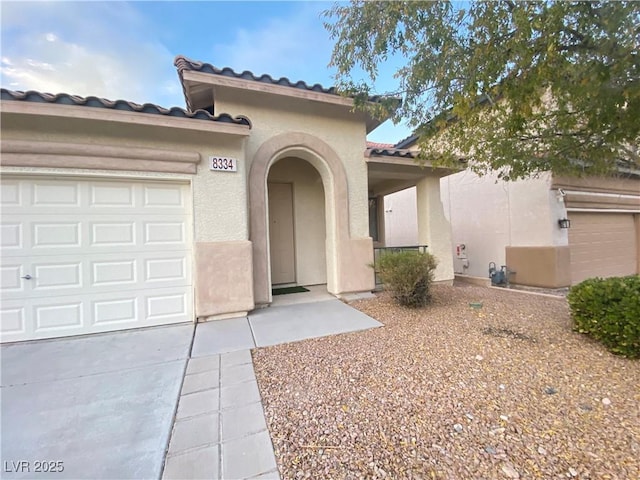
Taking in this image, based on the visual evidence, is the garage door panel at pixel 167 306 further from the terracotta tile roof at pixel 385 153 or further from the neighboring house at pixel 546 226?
the neighboring house at pixel 546 226

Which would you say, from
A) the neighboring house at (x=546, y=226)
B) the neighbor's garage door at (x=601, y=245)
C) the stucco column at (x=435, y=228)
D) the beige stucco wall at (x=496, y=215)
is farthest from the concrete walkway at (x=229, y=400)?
the neighbor's garage door at (x=601, y=245)

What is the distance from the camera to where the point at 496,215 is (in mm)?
9031

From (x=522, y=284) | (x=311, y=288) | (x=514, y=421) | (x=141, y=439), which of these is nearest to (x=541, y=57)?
(x=514, y=421)

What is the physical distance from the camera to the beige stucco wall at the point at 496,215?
7.87 m

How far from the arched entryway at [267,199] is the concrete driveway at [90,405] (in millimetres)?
2033

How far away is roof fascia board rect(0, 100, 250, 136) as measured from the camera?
12.6ft

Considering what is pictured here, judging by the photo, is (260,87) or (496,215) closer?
(260,87)

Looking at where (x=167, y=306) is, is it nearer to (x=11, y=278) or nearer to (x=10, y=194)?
(x=11, y=278)

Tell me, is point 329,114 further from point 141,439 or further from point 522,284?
point 522,284

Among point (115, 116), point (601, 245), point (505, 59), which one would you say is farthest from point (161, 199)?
point (601, 245)

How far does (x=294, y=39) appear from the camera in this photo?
608 centimetres

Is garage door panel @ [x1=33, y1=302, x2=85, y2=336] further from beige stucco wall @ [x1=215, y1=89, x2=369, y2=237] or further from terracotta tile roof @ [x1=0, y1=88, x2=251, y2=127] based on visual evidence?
beige stucco wall @ [x1=215, y1=89, x2=369, y2=237]

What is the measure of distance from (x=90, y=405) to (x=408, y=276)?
16.4 feet

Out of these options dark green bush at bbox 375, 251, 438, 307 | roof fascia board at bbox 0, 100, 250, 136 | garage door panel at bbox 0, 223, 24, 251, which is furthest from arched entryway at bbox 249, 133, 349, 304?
garage door panel at bbox 0, 223, 24, 251
